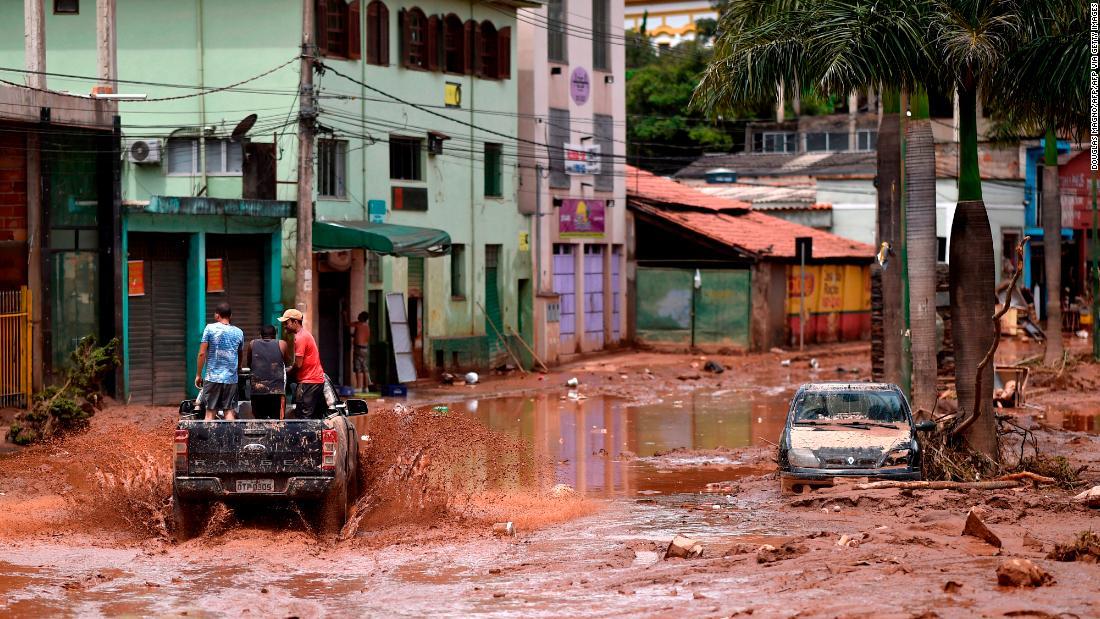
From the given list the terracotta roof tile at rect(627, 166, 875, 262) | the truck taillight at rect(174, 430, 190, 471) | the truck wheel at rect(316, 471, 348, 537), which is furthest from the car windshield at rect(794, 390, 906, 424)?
the terracotta roof tile at rect(627, 166, 875, 262)

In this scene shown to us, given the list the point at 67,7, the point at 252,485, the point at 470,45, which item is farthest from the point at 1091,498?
the point at 67,7

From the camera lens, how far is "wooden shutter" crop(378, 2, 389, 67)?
1278 inches

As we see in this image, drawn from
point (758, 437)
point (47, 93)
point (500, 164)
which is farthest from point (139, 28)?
point (758, 437)

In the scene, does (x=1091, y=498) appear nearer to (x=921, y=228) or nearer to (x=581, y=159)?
(x=921, y=228)

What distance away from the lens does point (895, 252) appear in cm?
2467

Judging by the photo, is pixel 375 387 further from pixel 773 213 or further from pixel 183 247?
pixel 773 213

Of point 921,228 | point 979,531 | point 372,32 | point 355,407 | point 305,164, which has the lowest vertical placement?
point 979,531

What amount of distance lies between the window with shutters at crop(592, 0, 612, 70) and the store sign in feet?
9.63

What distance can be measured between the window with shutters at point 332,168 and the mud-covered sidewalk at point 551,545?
10.2m

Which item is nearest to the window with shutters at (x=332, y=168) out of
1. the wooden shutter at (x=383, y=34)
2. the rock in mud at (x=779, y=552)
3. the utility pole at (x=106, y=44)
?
the wooden shutter at (x=383, y=34)

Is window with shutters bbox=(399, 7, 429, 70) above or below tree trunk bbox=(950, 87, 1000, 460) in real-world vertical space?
above

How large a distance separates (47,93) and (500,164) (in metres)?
15.1

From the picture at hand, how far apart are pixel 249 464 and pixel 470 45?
23.8 metres

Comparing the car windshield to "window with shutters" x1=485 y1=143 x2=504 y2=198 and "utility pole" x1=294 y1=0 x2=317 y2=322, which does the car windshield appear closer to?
"utility pole" x1=294 y1=0 x2=317 y2=322
